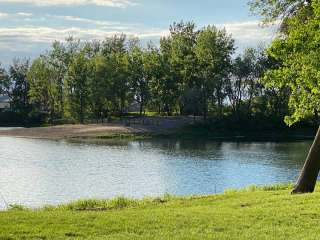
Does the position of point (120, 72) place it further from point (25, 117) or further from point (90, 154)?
point (90, 154)

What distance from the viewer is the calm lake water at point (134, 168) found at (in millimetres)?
32553

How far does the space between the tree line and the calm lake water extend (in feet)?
→ 75.8

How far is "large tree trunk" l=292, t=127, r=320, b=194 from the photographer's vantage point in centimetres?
1906

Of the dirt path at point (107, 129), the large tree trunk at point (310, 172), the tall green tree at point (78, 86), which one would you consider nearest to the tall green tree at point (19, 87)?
the tall green tree at point (78, 86)

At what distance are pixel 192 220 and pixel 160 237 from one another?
6.90ft

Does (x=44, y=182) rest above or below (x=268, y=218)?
below

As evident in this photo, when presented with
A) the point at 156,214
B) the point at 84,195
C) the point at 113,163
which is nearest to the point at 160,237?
the point at 156,214

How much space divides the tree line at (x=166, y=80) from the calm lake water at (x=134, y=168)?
910 inches

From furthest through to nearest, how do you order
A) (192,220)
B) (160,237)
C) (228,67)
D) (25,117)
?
(25,117), (228,67), (192,220), (160,237)

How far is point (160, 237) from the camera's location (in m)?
11.1

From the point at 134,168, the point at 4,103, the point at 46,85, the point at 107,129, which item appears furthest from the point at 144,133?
the point at 4,103

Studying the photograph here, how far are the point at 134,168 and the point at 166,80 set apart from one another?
52.5m

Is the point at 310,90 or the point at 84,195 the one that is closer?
the point at 310,90

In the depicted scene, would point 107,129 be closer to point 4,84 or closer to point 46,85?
point 46,85
